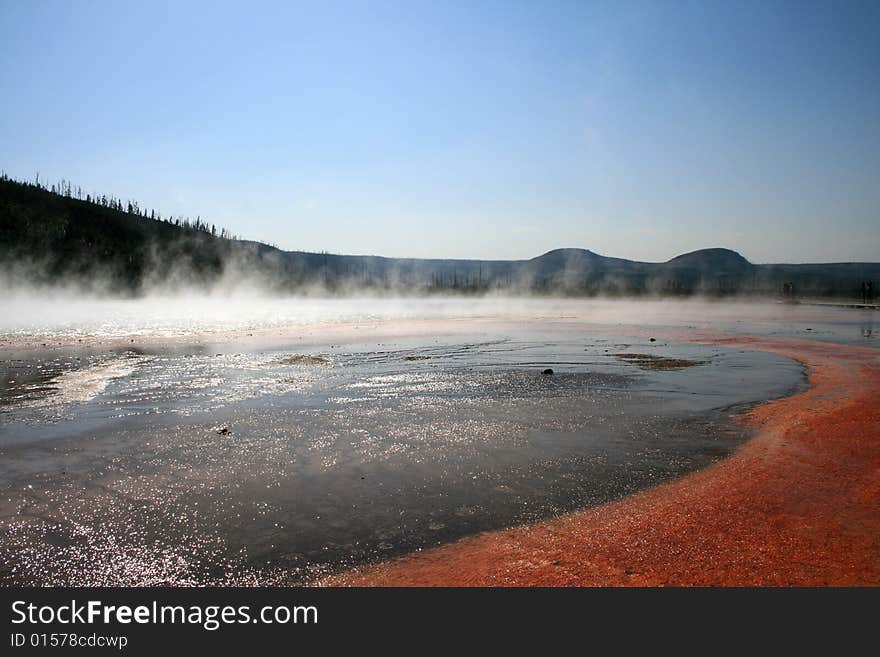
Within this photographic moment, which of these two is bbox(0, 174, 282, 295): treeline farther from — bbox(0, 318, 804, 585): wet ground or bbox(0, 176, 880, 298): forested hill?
bbox(0, 318, 804, 585): wet ground

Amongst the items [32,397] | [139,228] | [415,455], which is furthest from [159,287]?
[415,455]

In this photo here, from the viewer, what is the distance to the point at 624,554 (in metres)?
4.82

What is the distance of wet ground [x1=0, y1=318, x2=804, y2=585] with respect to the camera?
198 inches

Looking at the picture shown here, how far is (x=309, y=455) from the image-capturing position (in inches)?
313

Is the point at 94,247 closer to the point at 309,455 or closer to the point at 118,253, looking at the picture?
the point at 118,253

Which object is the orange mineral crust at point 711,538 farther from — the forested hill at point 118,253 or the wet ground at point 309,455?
the forested hill at point 118,253

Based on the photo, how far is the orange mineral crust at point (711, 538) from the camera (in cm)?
442

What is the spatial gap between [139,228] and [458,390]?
144398 millimetres

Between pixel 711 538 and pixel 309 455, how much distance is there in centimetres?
553

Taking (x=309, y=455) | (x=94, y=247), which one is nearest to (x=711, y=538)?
(x=309, y=455)

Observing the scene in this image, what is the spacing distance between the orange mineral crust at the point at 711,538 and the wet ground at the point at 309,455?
0.39 metres

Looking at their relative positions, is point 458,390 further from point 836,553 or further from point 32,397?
point 32,397

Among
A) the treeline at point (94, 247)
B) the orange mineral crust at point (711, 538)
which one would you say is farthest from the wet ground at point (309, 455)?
the treeline at point (94, 247)

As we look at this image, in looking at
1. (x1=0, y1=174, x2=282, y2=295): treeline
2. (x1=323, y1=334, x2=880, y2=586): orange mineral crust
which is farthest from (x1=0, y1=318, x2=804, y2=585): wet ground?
(x1=0, y1=174, x2=282, y2=295): treeline
